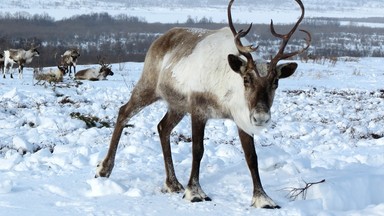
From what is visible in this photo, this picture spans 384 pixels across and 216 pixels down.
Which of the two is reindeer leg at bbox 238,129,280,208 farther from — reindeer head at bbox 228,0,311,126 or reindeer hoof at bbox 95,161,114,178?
reindeer hoof at bbox 95,161,114,178

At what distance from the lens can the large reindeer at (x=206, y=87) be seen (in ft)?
13.1

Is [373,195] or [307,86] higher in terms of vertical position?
[373,195]

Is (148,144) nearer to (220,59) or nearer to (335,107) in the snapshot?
(220,59)

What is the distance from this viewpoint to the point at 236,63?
4.04m

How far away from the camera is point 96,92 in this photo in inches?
531

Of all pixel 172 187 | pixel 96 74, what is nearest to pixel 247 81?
pixel 172 187

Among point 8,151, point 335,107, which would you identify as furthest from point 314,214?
point 335,107

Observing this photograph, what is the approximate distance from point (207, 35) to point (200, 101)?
0.82 meters

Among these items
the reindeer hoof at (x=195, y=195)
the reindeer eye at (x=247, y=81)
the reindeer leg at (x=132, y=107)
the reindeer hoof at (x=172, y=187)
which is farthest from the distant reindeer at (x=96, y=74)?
the reindeer eye at (x=247, y=81)

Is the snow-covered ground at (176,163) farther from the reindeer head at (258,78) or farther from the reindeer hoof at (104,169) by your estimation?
the reindeer head at (258,78)

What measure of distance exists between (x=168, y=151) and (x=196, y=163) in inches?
24.9

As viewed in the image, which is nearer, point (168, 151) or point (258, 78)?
point (258, 78)

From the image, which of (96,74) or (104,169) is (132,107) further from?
(96,74)

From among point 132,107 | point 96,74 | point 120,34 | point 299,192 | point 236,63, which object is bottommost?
point 120,34
